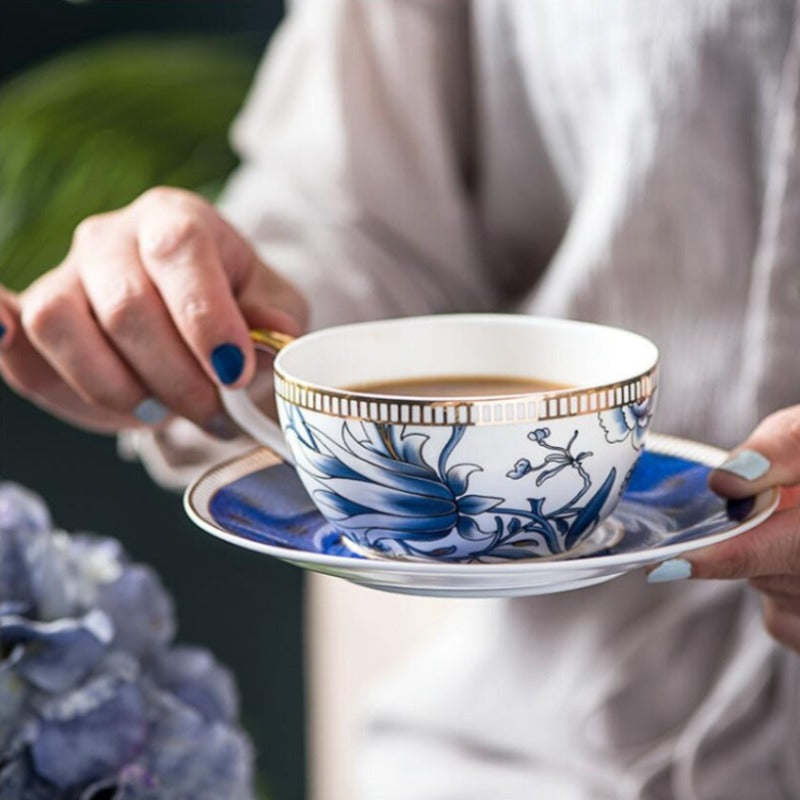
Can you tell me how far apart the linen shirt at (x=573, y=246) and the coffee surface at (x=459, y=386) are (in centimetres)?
25

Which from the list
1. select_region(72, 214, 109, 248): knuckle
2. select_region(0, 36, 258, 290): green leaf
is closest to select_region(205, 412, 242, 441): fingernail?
select_region(72, 214, 109, 248): knuckle

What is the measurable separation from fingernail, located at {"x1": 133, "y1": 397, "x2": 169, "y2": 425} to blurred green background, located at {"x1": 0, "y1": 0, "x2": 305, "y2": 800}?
53cm

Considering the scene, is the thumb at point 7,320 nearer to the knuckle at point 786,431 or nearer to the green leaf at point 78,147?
the knuckle at point 786,431

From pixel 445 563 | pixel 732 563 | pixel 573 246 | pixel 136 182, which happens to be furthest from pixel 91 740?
pixel 136 182

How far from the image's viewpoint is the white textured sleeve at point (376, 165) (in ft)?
2.78

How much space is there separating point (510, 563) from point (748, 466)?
0.36ft

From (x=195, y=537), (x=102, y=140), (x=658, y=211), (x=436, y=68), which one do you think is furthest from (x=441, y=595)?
(x=195, y=537)

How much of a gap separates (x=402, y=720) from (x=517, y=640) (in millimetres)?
A: 98

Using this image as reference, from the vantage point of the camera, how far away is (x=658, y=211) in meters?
0.76

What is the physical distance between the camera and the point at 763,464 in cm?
48

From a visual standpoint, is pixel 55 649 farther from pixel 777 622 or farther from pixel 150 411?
pixel 777 622

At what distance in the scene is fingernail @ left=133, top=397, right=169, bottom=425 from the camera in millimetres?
577

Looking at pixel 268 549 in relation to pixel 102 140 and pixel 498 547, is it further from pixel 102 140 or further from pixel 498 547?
pixel 102 140

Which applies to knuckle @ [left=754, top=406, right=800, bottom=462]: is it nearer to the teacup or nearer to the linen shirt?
the teacup
